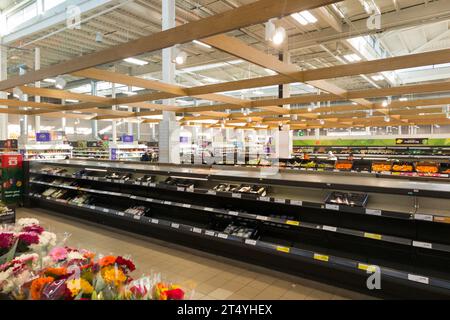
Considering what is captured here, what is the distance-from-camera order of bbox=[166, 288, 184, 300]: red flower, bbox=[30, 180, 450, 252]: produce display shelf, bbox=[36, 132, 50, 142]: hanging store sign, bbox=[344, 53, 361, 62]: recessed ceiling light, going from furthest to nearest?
bbox=[36, 132, 50, 142]: hanging store sign
bbox=[344, 53, 361, 62]: recessed ceiling light
bbox=[30, 180, 450, 252]: produce display shelf
bbox=[166, 288, 184, 300]: red flower

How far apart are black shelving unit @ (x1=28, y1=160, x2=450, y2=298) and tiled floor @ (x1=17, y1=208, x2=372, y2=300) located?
140mm

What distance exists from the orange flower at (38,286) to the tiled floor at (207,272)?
1.13m

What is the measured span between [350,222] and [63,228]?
5658mm

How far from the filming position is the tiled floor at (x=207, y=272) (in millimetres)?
3658

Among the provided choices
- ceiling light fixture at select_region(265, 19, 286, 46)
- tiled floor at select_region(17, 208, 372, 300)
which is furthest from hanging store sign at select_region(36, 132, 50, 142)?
ceiling light fixture at select_region(265, 19, 286, 46)

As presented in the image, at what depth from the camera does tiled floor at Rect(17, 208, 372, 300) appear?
3.66 metres

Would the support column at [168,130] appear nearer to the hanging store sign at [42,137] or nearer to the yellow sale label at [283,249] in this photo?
the yellow sale label at [283,249]

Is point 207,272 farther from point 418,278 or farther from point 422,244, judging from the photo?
point 422,244

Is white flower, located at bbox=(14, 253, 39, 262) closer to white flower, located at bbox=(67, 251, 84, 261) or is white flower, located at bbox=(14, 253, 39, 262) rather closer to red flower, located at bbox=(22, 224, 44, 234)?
white flower, located at bbox=(67, 251, 84, 261)

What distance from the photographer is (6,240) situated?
7.04 feet

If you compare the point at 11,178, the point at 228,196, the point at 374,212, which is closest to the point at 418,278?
the point at 374,212
